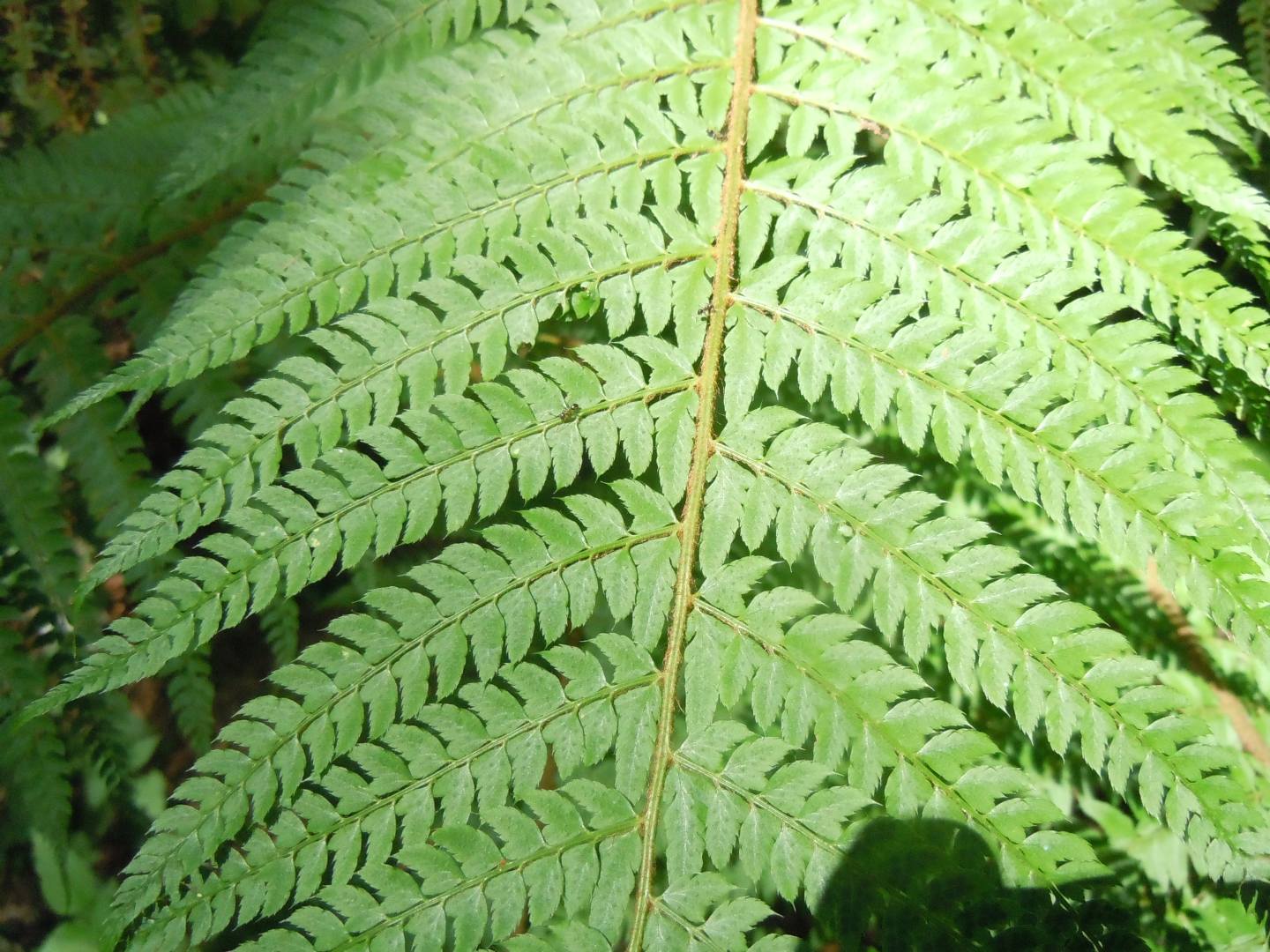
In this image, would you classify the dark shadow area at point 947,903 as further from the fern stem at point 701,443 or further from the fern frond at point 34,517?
the fern frond at point 34,517

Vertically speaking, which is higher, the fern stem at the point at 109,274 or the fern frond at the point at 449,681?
the fern stem at the point at 109,274

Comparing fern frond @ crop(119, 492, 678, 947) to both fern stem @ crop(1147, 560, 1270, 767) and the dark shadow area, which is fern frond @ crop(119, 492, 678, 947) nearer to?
the dark shadow area

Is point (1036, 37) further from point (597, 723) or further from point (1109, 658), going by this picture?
point (597, 723)

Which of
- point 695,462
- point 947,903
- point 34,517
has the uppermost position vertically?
point 695,462

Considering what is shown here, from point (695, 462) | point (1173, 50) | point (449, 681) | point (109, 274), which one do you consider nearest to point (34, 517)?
→ point (109, 274)

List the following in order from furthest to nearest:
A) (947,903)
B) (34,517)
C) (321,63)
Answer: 1. (34,517)
2. (321,63)
3. (947,903)

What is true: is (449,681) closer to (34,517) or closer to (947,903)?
(947,903)

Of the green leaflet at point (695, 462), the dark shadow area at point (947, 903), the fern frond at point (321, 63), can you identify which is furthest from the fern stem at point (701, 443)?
the fern frond at point (321, 63)
